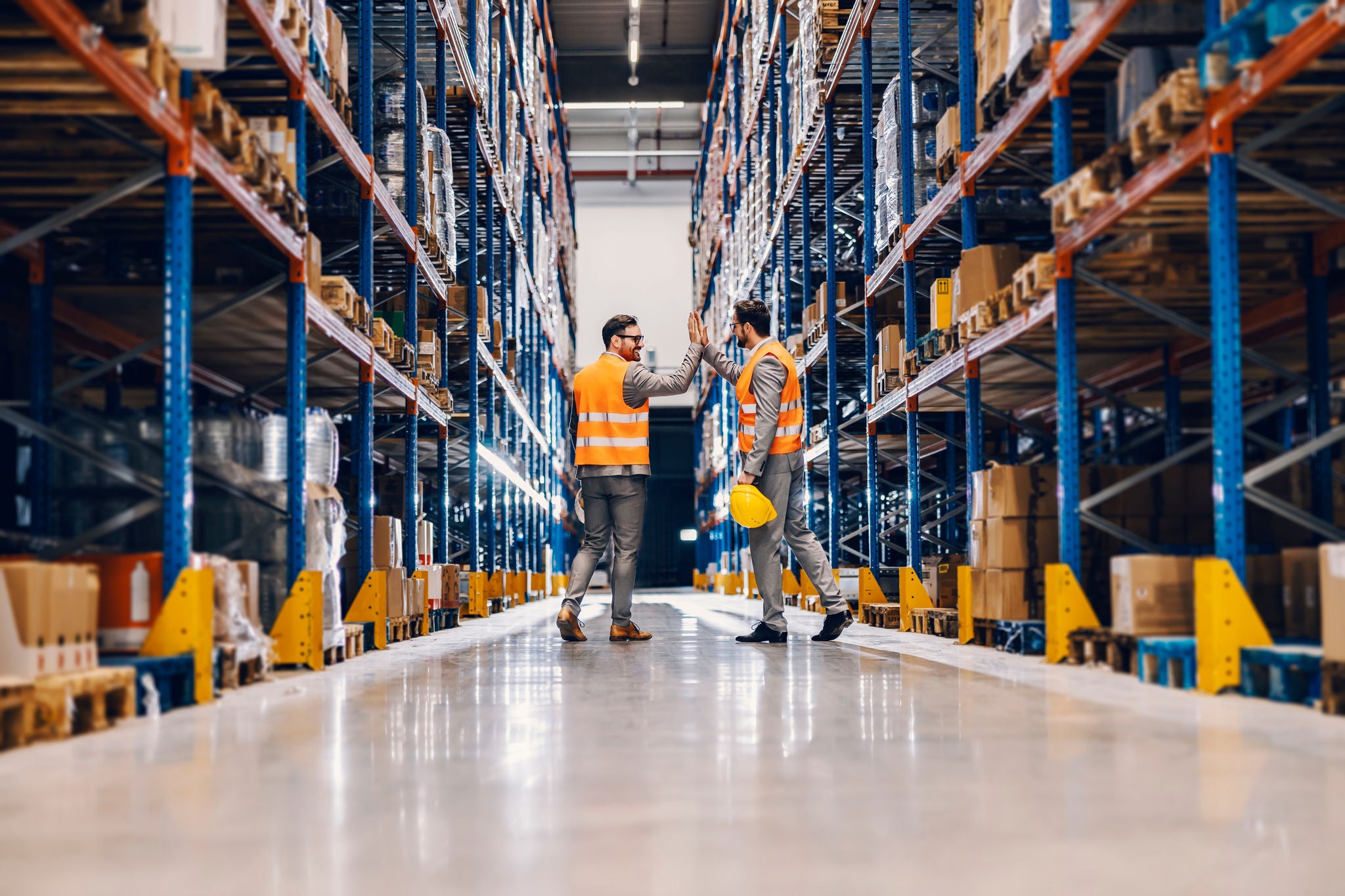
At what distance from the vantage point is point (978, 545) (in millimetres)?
7098

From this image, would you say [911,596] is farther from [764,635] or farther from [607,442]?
[607,442]

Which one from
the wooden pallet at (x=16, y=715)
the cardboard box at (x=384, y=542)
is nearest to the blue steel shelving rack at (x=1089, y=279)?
the cardboard box at (x=384, y=542)

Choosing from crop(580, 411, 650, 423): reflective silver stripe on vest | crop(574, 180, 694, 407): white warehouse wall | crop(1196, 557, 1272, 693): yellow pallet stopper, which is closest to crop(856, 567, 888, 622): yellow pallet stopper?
crop(580, 411, 650, 423): reflective silver stripe on vest

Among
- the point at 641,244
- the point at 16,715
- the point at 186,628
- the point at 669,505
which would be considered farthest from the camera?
the point at 669,505

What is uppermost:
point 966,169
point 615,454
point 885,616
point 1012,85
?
point 1012,85

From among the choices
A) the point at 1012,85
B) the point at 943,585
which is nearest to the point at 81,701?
the point at 1012,85

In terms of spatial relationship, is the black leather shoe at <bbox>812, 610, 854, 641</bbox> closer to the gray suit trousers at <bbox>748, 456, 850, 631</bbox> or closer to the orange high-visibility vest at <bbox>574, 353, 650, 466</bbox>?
the gray suit trousers at <bbox>748, 456, 850, 631</bbox>

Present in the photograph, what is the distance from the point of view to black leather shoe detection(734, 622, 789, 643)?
7480mm

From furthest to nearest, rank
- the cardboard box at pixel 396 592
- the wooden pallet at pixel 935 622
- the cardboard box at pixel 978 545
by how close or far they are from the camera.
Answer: the wooden pallet at pixel 935 622 → the cardboard box at pixel 396 592 → the cardboard box at pixel 978 545

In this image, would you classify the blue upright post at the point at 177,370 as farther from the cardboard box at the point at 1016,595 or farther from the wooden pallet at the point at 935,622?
the wooden pallet at the point at 935,622

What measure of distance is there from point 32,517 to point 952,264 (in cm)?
874

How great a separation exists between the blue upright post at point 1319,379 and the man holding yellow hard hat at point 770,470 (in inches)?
108

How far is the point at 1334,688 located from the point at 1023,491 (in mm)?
2938

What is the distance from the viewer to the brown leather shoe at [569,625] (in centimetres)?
754
